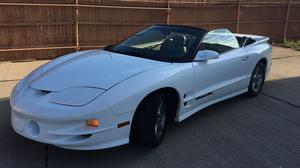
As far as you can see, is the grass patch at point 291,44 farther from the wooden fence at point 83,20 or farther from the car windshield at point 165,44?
the car windshield at point 165,44

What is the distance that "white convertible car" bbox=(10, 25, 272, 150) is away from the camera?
349cm

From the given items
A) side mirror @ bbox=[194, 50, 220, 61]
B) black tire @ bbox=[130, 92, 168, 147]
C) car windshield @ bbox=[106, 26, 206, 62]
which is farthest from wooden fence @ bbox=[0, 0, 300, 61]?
black tire @ bbox=[130, 92, 168, 147]

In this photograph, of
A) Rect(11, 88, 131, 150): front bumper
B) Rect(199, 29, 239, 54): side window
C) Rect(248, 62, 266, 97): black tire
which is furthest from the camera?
Rect(248, 62, 266, 97): black tire

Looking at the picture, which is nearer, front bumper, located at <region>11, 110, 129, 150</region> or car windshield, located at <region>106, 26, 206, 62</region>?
front bumper, located at <region>11, 110, 129, 150</region>

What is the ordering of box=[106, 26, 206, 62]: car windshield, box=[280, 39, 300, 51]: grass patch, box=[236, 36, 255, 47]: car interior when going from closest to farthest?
1. box=[106, 26, 206, 62]: car windshield
2. box=[236, 36, 255, 47]: car interior
3. box=[280, 39, 300, 51]: grass patch

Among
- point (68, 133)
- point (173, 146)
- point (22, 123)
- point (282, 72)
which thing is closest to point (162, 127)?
point (173, 146)

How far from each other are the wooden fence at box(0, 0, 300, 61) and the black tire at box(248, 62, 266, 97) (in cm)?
476

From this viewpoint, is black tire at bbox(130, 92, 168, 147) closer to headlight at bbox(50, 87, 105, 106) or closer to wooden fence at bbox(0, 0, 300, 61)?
headlight at bbox(50, 87, 105, 106)

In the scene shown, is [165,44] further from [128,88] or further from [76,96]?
[76,96]

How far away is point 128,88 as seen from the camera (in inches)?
147

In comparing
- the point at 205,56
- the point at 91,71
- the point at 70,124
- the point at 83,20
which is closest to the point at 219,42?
the point at 205,56

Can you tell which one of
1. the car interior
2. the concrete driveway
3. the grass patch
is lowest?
the concrete driveway

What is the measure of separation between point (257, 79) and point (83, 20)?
198 inches

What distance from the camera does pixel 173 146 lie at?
4285mm
